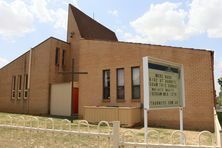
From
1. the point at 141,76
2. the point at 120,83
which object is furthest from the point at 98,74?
the point at 141,76

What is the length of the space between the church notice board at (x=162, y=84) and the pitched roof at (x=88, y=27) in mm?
18939

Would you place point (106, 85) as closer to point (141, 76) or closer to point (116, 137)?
point (141, 76)

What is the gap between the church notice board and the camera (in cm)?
488

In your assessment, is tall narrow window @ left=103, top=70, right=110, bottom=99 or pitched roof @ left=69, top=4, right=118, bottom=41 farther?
pitched roof @ left=69, top=4, right=118, bottom=41

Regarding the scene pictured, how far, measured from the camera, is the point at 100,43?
18.5 metres

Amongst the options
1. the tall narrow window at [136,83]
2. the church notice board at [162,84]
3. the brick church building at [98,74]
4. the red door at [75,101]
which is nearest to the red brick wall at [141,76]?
the brick church building at [98,74]

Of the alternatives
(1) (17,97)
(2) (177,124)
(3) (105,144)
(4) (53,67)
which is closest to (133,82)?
(2) (177,124)

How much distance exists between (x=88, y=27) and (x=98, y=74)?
1011 cm

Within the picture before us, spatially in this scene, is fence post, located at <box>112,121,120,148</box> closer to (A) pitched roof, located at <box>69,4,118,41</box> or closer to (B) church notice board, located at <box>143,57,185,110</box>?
(B) church notice board, located at <box>143,57,185,110</box>

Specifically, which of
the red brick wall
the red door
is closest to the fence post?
the red brick wall

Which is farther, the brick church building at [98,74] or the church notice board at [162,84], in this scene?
the brick church building at [98,74]

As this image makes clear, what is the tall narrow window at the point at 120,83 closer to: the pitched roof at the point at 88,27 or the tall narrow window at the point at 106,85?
the tall narrow window at the point at 106,85

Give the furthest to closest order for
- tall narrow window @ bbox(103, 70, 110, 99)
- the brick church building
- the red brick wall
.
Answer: tall narrow window @ bbox(103, 70, 110, 99), the brick church building, the red brick wall

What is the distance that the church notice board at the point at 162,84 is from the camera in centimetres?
488
